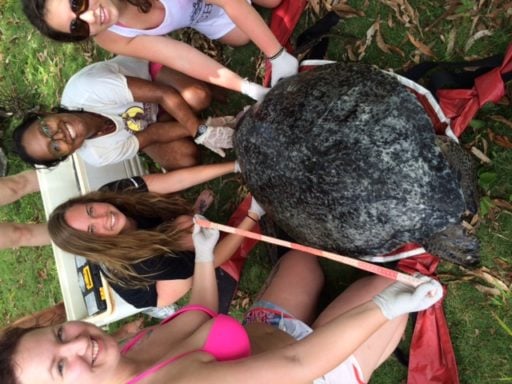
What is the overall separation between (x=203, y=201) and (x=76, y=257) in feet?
2.77

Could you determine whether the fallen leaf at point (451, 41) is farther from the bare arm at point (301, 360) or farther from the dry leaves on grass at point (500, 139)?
the bare arm at point (301, 360)

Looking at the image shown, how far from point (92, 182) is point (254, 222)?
1123 millimetres

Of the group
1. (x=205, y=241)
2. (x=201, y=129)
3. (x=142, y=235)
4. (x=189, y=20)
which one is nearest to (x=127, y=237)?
(x=142, y=235)

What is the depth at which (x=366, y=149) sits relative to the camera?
5.28ft

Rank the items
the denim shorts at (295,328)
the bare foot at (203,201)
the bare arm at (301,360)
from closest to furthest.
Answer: the bare arm at (301,360), the denim shorts at (295,328), the bare foot at (203,201)

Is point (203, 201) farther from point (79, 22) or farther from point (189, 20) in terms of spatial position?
point (79, 22)

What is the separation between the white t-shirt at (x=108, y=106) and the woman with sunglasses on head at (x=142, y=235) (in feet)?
0.62

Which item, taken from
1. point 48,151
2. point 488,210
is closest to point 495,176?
point 488,210

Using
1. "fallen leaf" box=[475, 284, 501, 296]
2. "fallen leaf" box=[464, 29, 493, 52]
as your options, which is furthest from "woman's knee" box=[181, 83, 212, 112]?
"fallen leaf" box=[475, 284, 501, 296]

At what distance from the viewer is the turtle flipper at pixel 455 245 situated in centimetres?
171

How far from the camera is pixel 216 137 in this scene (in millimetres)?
2582

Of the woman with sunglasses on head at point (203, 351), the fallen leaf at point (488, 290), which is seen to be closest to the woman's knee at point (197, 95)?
the woman with sunglasses on head at point (203, 351)

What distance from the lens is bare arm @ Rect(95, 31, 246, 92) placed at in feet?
7.61

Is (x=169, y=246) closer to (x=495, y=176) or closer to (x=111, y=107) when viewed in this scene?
(x=111, y=107)
